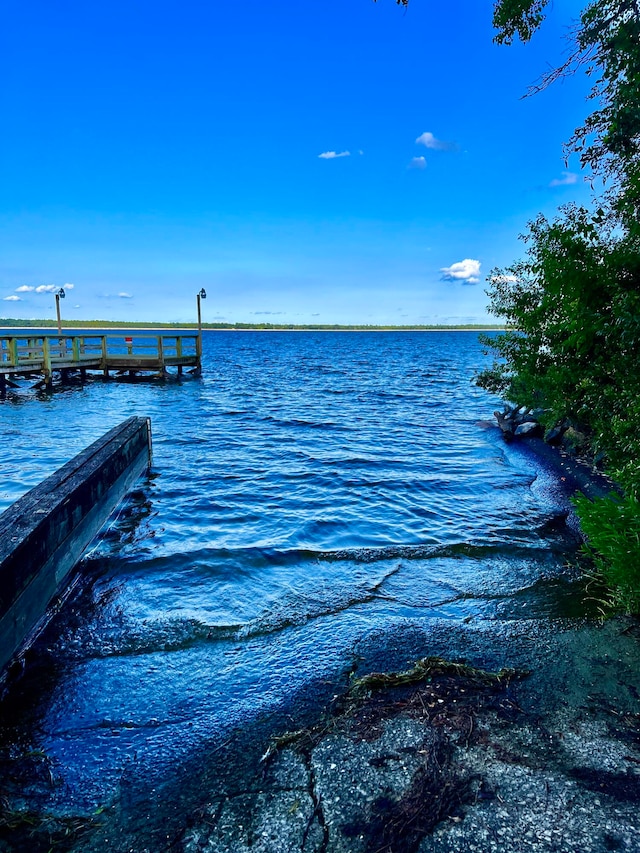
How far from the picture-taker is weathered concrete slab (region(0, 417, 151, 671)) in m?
3.87

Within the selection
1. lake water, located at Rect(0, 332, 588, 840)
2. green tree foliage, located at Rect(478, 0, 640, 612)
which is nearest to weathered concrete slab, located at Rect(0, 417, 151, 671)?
lake water, located at Rect(0, 332, 588, 840)

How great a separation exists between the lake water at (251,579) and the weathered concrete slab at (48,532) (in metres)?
0.33

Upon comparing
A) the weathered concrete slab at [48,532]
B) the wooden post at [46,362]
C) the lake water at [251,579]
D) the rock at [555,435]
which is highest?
the wooden post at [46,362]

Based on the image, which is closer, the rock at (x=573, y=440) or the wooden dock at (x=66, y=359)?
the rock at (x=573, y=440)

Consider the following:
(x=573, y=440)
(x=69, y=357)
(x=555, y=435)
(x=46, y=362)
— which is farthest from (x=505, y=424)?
(x=69, y=357)

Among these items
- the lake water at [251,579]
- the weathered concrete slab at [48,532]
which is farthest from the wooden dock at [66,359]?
the weathered concrete slab at [48,532]

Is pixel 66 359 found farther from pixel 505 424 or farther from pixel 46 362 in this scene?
pixel 505 424

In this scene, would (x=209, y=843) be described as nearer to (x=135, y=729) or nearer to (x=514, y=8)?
(x=135, y=729)

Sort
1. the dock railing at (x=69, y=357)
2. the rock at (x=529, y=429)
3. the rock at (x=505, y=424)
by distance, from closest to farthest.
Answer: the rock at (x=529, y=429), the rock at (x=505, y=424), the dock railing at (x=69, y=357)

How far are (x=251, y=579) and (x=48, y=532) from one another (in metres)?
2.24

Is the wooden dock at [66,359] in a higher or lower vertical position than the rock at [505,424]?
higher

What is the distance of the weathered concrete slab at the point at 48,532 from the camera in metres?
3.87

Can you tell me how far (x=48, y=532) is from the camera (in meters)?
4.72

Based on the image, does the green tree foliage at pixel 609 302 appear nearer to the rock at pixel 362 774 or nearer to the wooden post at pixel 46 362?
the rock at pixel 362 774
